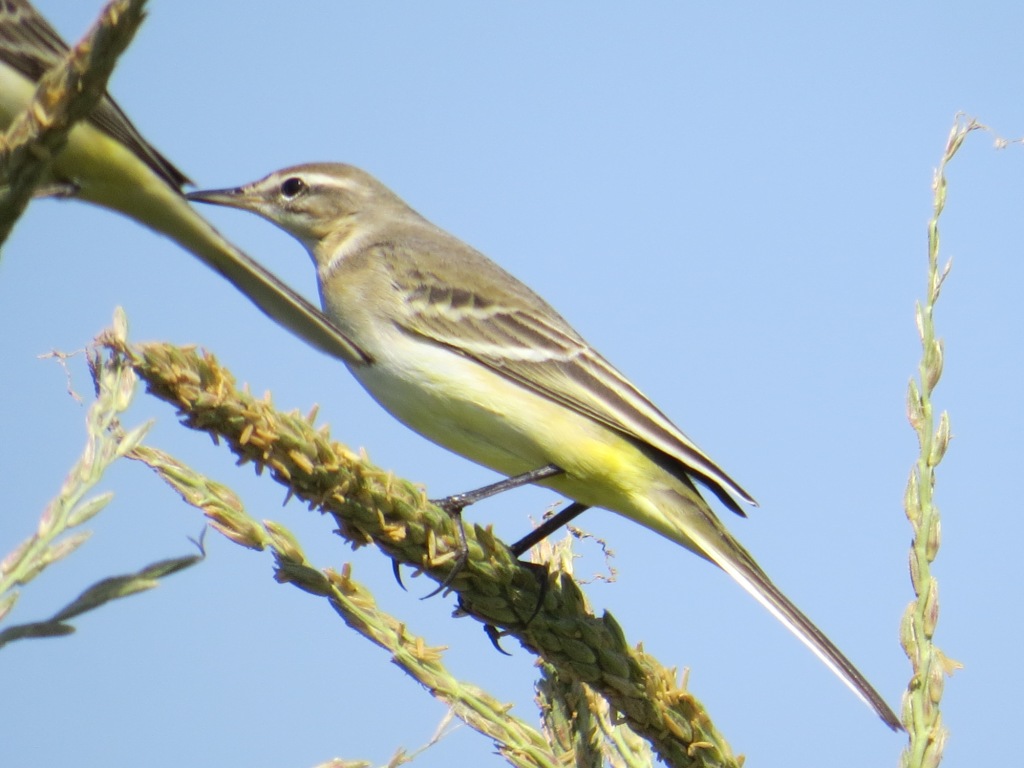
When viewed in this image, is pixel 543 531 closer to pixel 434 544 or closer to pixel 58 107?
pixel 434 544

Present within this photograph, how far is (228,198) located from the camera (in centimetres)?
749

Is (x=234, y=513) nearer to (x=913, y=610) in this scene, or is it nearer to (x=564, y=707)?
(x=564, y=707)

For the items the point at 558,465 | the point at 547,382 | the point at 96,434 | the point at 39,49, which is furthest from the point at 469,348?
the point at 96,434

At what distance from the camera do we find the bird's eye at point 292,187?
24.9 feet

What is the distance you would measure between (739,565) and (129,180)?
125 inches

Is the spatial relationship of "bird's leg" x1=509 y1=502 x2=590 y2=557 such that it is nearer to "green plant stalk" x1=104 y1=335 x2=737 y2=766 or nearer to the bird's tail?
the bird's tail

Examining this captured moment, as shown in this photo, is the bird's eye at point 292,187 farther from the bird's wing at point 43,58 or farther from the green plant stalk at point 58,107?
the green plant stalk at point 58,107

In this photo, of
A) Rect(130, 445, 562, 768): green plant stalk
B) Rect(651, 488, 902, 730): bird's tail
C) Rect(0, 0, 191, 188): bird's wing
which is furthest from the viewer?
Rect(651, 488, 902, 730): bird's tail

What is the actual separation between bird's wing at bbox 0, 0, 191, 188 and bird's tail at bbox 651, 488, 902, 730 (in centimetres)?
269

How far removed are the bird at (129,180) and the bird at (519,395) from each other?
212 centimetres

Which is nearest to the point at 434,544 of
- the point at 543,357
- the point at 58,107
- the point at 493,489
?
the point at 58,107

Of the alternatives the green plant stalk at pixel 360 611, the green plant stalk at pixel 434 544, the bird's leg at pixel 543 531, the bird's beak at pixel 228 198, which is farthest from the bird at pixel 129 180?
the bird's beak at pixel 228 198

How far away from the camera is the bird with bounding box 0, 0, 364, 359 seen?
96.9 inches

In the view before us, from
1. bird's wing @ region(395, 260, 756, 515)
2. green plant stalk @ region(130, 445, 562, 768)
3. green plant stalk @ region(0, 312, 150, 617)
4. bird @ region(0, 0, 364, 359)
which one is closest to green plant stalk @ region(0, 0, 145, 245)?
green plant stalk @ region(0, 312, 150, 617)
